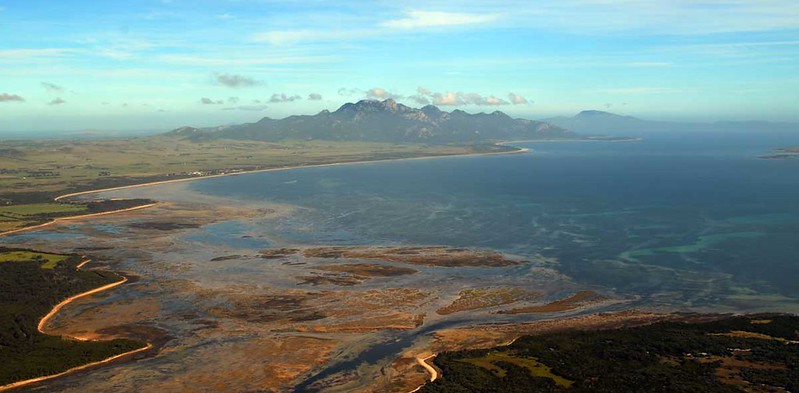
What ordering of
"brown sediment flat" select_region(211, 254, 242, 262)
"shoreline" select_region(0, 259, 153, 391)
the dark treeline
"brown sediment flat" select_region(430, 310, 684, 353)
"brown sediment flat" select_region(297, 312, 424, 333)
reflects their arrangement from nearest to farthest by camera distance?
the dark treeline → "shoreline" select_region(0, 259, 153, 391) → "brown sediment flat" select_region(430, 310, 684, 353) → "brown sediment flat" select_region(297, 312, 424, 333) → "brown sediment flat" select_region(211, 254, 242, 262)

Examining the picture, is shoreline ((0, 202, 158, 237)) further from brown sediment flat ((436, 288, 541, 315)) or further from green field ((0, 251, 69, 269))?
brown sediment flat ((436, 288, 541, 315))

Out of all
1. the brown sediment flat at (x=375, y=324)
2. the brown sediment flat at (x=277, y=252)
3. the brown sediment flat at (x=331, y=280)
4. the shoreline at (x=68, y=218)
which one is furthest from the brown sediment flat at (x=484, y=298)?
the shoreline at (x=68, y=218)

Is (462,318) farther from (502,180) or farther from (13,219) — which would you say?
(502,180)

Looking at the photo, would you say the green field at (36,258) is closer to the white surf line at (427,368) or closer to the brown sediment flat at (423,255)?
the brown sediment flat at (423,255)

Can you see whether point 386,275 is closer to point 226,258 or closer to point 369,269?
point 369,269

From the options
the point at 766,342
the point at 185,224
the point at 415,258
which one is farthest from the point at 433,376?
the point at 185,224

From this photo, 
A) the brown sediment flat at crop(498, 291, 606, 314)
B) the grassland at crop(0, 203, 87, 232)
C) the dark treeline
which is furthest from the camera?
the grassland at crop(0, 203, 87, 232)

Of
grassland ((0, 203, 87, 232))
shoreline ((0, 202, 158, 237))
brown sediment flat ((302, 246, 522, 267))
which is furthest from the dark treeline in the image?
grassland ((0, 203, 87, 232))
